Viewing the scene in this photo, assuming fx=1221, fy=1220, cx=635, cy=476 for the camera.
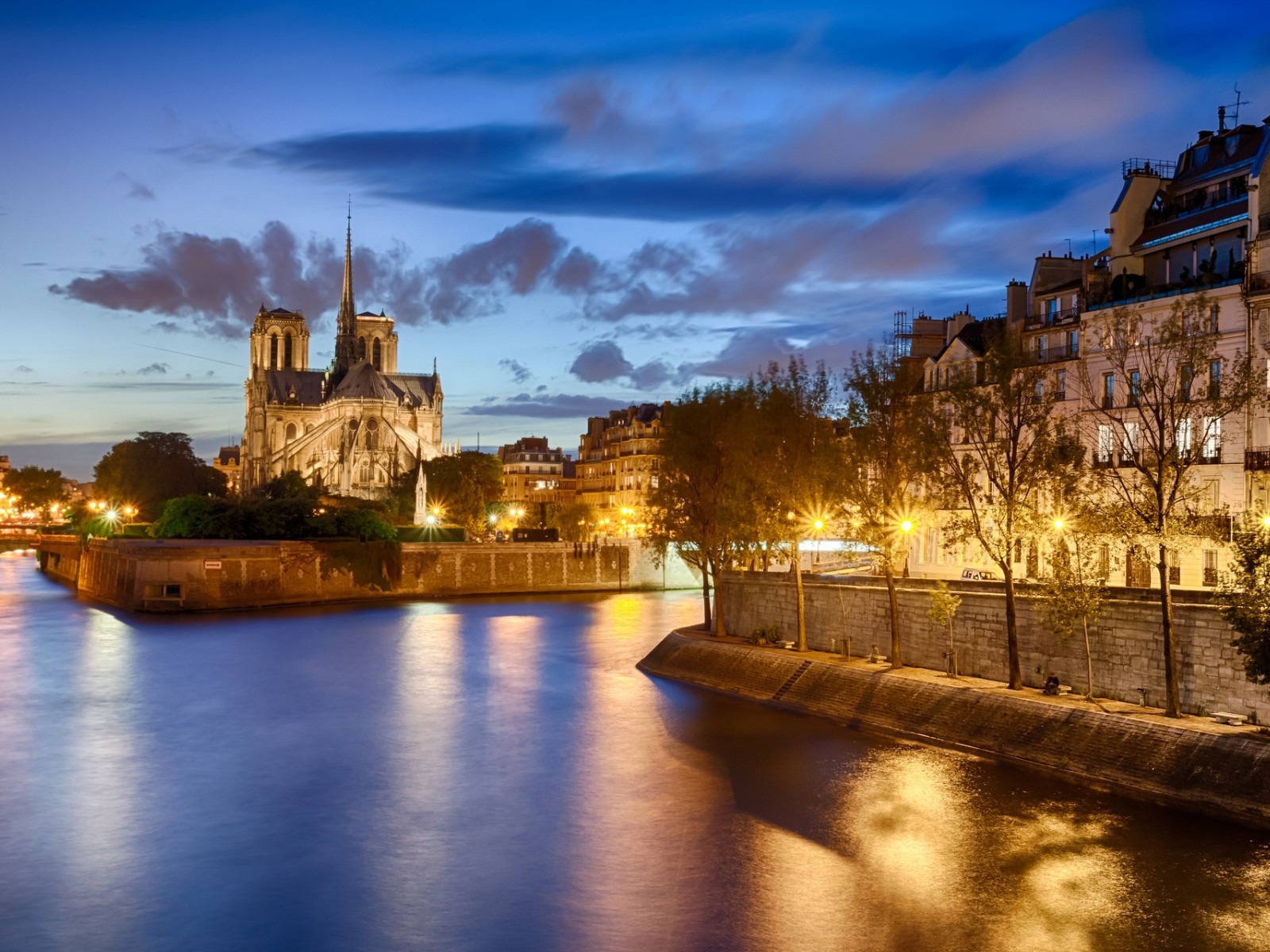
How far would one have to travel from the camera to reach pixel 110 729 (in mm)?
34031

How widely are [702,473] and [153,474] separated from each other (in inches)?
2969

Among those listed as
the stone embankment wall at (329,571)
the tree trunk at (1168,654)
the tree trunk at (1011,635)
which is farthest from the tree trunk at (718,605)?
the tree trunk at (1168,654)

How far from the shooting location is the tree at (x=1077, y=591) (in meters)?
26.6

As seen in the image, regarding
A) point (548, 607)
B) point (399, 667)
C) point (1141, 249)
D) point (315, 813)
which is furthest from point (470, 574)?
point (315, 813)

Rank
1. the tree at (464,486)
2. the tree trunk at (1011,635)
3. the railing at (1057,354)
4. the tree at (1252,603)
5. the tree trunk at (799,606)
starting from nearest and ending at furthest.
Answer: the tree at (1252,603)
the tree trunk at (1011,635)
the tree trunk at (799,606)
the railing at (1057,354)
the tree at (464,486)

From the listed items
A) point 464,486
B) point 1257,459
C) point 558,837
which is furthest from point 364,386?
point 558,837

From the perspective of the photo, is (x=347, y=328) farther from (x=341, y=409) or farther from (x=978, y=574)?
(x=978, y=574)

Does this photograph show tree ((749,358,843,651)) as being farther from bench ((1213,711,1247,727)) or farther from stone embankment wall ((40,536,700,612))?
stone embankment wall ((40,536,700,612))

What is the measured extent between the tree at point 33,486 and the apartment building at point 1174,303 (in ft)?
529

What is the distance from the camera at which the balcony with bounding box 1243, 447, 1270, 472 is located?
32875 mm

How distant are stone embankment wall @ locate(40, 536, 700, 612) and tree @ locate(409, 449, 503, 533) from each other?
625 inches

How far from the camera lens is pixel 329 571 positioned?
7406 cm

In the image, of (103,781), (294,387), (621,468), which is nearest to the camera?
(103,781)

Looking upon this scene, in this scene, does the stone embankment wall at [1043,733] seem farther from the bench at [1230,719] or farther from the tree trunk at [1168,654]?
the bench at [1230,719]
